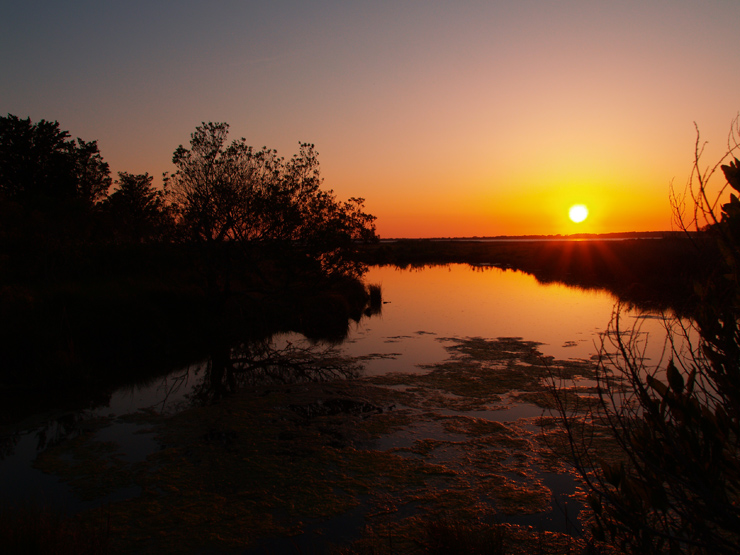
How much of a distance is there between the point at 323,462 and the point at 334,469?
11.0 inches

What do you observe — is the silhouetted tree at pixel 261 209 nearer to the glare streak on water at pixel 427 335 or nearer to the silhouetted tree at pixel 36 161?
the glare streak on water at pixel 427 335

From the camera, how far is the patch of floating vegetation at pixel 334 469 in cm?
501

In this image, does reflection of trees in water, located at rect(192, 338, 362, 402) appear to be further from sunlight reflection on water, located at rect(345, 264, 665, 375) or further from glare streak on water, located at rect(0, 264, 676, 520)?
sunlight reflection on water, located at rect(345, 264, 665, 375)

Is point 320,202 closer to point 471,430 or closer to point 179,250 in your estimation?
point 179,250

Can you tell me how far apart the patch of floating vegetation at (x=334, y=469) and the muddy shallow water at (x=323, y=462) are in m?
0.03

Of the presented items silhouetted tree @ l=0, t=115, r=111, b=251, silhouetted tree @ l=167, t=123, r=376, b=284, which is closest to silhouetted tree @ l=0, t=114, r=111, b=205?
silhouetted tree @ l=0, t=115, r=111, b=251

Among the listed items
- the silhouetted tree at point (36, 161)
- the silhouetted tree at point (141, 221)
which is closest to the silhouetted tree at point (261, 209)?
the silhouetted tree at point (141, 221)

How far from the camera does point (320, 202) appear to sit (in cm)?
1712

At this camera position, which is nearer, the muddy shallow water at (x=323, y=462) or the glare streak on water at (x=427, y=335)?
the muddy shallow water at (x=323, y=462)

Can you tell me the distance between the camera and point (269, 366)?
1245cm

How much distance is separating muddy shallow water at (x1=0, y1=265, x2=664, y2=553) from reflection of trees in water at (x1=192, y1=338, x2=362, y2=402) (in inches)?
18.5

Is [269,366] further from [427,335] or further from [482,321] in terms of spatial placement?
[482,321]

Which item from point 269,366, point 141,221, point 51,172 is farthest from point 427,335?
point 51,172

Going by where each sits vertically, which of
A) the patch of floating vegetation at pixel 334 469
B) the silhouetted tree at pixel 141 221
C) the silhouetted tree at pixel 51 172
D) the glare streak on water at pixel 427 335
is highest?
the silhouetted tree at pixel 51 172
